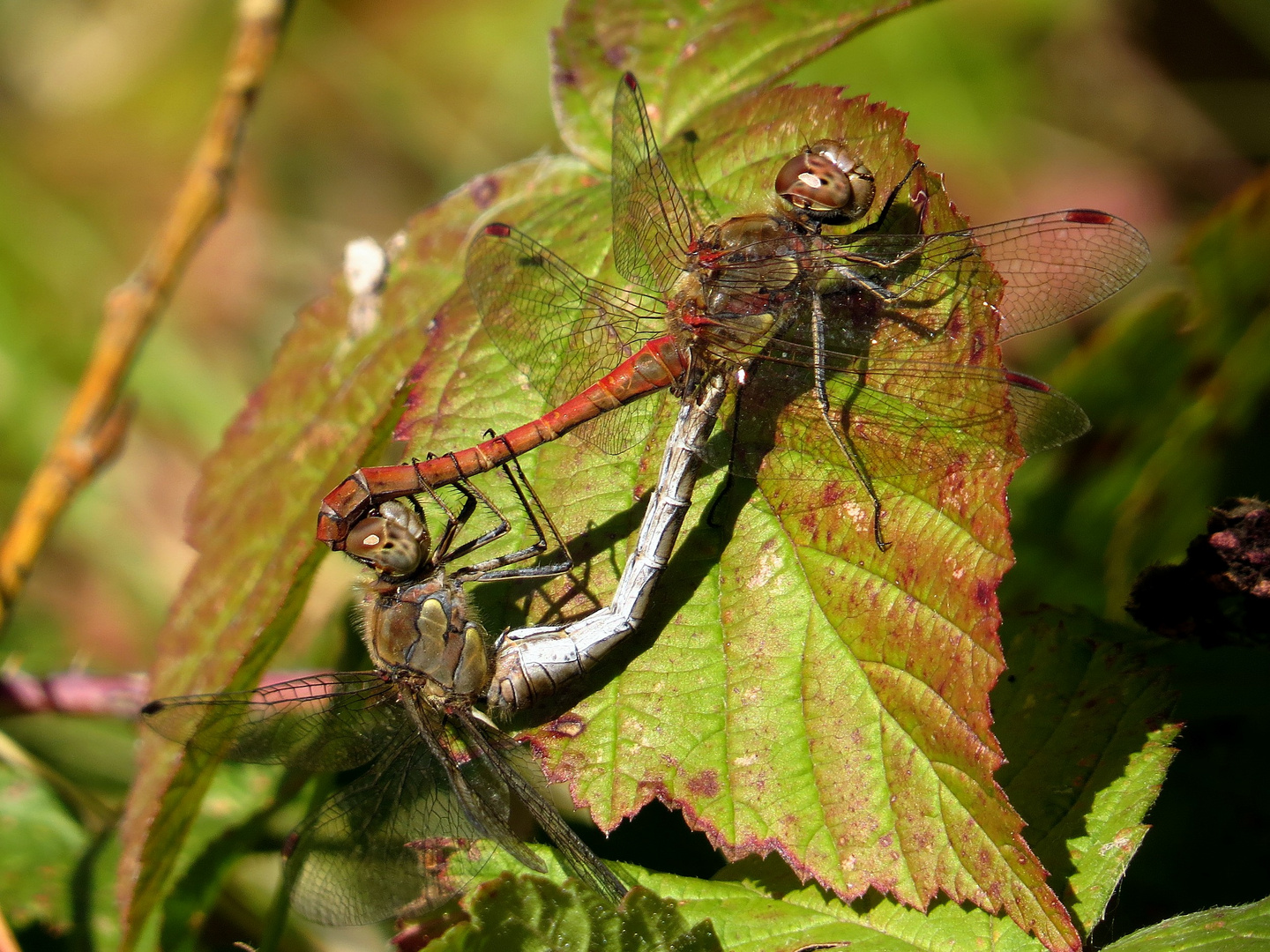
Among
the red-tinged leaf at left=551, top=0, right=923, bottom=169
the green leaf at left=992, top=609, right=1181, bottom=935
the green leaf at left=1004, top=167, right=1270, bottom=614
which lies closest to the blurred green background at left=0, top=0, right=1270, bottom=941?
the green leaf at left=1004, top=167, right=1270, bottom=614

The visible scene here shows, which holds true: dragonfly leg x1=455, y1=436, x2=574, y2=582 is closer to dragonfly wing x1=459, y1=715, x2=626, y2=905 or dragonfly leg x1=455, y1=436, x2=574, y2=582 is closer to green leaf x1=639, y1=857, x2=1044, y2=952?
dragonfly wing x1=459, y1=715, x2=626, y2=905

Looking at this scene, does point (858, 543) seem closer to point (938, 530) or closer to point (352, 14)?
point (938, 530)

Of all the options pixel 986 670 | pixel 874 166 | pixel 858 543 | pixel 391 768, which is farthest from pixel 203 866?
pixel 874 166

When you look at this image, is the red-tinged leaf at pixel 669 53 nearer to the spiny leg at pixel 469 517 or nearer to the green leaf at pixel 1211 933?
the spiny leg at pixel 469 517

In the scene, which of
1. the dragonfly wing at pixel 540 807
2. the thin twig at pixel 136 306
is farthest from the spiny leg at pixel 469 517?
the thin twig at pixel 136 306

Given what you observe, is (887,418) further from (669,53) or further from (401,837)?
(401,837)

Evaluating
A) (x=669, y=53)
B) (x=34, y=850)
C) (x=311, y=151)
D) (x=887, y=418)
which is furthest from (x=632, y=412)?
(x=311, y=151)

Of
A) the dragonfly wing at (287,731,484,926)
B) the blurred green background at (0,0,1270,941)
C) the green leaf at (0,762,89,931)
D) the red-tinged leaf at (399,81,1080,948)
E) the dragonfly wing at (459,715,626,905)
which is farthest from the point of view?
the blurred green background at (0,0,1270,941)
